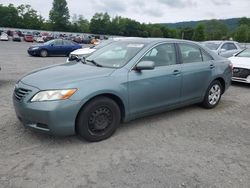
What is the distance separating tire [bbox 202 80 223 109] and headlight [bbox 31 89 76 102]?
327 cm

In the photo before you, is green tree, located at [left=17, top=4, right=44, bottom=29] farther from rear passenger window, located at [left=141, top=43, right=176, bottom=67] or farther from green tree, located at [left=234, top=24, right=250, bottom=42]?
rear passenger window, located at [left=141, top=43, right=176, bottom=67]

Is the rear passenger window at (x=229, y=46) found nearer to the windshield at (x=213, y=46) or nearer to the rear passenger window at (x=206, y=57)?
the windshield at (x=213, y=46)

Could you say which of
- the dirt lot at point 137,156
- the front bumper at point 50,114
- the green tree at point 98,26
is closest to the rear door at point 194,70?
the dirt lot at point 137,156

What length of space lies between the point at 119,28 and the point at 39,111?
96137mm

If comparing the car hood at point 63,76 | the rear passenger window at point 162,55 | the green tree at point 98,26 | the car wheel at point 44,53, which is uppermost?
the green tree at point 98,26

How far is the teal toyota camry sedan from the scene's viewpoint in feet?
11.7

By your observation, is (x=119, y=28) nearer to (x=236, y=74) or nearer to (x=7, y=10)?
(x=7, y=10)

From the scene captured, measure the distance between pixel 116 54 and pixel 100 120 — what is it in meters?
1.32

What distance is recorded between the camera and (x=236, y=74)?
8680 mm

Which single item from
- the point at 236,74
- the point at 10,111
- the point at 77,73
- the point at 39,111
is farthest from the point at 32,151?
the point at 236,74

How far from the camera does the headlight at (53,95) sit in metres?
3.51

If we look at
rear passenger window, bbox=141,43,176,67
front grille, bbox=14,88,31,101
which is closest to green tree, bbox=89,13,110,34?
rear passenger window, bbox=141,43,176,67

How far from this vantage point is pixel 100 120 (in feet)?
12.8

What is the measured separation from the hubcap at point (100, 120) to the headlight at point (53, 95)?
50 cm
